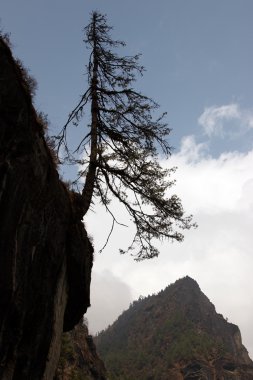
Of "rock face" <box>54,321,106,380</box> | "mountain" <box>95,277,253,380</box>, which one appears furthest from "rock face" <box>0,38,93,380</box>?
"mountain" <box>95,277,253,380</box>

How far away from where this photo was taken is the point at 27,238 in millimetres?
8492

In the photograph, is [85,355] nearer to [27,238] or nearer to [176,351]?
[176,351]

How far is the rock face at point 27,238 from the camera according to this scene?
7.88m

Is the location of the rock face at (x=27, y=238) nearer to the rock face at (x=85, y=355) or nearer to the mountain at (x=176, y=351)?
the rock face at (x=85, y=355)

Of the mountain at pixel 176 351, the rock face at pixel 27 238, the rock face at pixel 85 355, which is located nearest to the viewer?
the rock face at pixel 27 238

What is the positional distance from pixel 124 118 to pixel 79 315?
6.48 meters

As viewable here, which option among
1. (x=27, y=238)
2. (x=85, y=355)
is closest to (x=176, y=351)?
(x=85, y=355)

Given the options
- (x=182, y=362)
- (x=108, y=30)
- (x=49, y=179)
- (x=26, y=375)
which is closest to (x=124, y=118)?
(x=108, y=30)

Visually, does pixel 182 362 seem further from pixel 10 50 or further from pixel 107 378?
pixel 10 50

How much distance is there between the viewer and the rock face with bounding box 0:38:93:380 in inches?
310

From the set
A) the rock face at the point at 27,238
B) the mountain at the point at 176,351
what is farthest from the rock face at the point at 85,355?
the rock face at the point at 27,238

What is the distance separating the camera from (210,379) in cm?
14625

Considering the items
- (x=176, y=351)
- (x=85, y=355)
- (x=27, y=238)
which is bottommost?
(x=27, y=238)

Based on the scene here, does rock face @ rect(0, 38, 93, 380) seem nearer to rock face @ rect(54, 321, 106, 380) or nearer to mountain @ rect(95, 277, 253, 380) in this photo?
rock face @ rect(54, 321, 106, 380)
